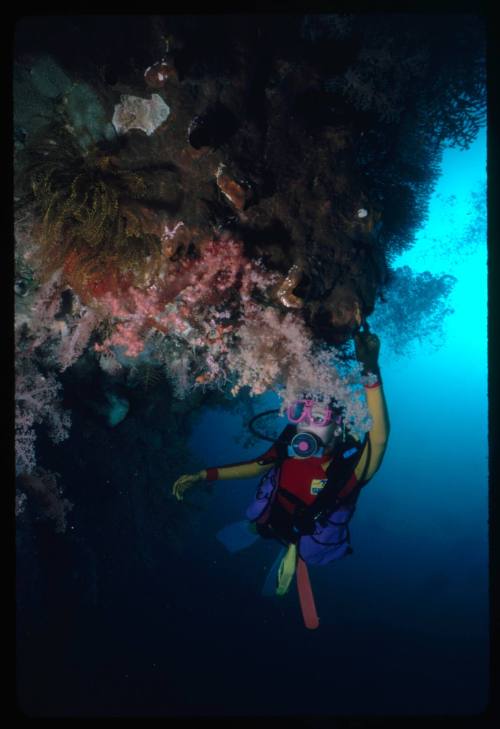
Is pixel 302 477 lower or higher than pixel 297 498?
higher

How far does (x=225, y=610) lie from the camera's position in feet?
78.0

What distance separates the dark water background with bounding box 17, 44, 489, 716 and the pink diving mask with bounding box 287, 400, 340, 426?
2807 mm

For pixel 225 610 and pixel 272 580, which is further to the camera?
pixel 225 610

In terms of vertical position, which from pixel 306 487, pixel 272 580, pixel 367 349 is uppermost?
pixel 367 349

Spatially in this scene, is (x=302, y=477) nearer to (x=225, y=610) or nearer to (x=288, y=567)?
(x=288, y=567)

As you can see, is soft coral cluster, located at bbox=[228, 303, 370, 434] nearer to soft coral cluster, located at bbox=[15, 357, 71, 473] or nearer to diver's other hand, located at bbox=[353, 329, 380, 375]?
diver's other hand, located at bbox=[353, 329, 380, 375]

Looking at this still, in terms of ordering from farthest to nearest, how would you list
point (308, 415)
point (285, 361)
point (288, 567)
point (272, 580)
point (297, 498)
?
point (272, 580) → point (288, 567) → point (297, 498) → point (308, 415) → point (285, 361)

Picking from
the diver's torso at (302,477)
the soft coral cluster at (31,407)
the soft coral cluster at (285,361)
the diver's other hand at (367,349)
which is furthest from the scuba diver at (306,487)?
the soft coral cluster at (31,407)

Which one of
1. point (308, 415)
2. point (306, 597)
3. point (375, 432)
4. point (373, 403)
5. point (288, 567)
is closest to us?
point (373, 403)

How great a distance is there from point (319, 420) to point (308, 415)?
22 cm

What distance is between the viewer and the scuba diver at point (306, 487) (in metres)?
5.21

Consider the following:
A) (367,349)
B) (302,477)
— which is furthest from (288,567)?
(367,349)

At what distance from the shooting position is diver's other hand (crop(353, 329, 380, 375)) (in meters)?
4.09

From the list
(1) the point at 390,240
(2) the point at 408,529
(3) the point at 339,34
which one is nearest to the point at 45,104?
(3) the point at 339,34
